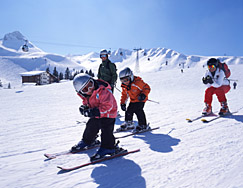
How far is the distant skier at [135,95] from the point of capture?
4.35 metres

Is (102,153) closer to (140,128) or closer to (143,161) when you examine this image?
(143,161)

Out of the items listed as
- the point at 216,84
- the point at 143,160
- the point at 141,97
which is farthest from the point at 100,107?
the point at 216,84

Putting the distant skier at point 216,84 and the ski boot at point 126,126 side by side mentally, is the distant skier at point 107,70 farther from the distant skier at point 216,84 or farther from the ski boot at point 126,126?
the distant skier at point 216,84

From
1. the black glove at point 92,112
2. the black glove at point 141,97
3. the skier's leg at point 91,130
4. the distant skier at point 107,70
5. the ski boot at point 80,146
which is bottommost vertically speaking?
the ski boot at point 80,146

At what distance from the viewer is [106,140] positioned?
302 centimetres

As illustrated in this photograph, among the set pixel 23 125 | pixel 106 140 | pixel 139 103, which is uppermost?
pixel 139 103

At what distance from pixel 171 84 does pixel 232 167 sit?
22.1m

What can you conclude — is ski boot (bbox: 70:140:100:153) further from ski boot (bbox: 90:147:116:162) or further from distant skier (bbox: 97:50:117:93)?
distant skier (bbox: 97:50:117:93)

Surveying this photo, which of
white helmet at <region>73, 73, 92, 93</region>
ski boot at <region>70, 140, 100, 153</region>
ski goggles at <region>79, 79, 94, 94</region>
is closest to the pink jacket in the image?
ski goggles at <region>79, 79, 94, 94</region>

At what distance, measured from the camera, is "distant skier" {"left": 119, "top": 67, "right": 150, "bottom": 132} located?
14.3 feet

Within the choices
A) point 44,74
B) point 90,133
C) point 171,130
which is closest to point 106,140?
point 90,133

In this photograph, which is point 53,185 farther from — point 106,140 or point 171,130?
point 171,130

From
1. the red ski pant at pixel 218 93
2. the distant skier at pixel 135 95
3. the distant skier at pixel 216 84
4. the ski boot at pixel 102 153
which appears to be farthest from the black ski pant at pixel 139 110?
the red ski pant at pixel 218 93

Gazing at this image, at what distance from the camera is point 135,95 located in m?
4.52
